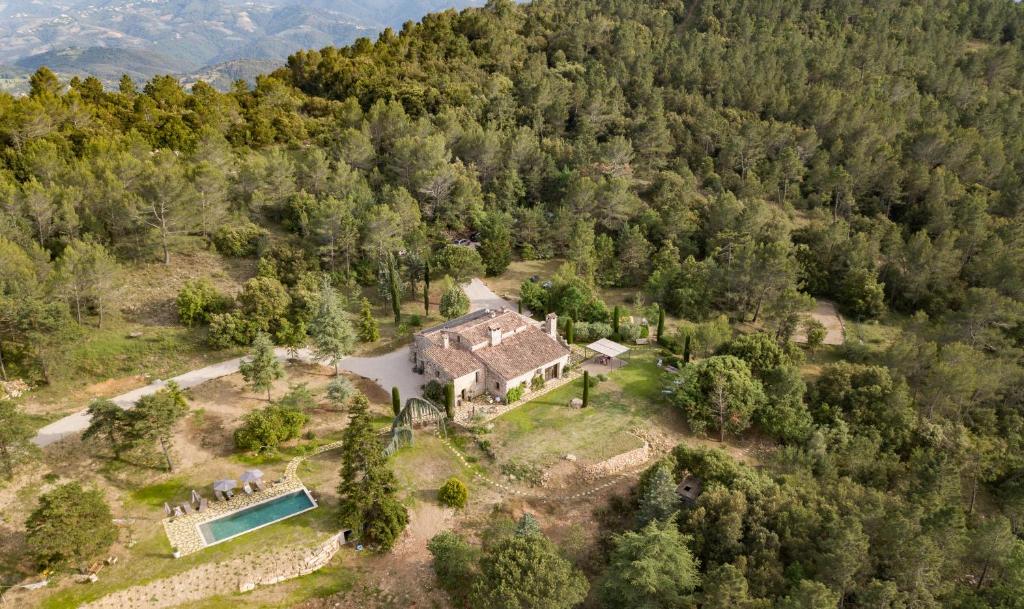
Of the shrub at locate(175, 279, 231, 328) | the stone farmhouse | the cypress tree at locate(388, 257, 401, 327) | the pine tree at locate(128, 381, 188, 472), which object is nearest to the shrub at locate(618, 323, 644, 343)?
the stone farmhouse

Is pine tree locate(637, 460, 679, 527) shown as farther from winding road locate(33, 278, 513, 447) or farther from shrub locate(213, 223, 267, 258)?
shrub locate(213, 223, 267, 258)

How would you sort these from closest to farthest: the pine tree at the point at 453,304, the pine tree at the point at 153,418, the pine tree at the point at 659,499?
the pine tree at the point at 659,499
the pine tree at the point at 153,418
the pine tree at the point at 453,304

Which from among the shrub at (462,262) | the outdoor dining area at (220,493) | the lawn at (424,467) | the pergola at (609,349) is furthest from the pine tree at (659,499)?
the shrub at (462,262)

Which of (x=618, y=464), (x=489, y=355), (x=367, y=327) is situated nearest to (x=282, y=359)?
(x=367, y=327)

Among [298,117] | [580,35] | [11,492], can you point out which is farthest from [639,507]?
[580,35]

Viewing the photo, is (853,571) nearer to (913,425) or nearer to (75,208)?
(913,425)

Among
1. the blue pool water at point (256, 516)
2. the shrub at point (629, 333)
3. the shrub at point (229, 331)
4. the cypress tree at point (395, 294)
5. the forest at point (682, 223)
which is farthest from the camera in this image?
the cypress tree at point (395, 294)

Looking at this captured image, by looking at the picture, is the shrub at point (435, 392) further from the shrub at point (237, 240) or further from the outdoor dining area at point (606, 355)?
the shrub at point (237, 240)
